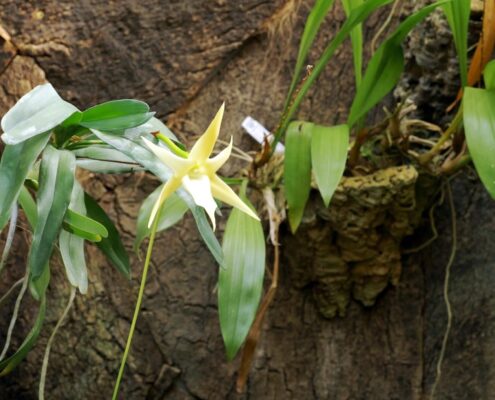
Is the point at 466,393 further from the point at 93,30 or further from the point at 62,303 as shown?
the point at 93,30

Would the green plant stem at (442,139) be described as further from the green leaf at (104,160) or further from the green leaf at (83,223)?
the green leaf at (83,223)

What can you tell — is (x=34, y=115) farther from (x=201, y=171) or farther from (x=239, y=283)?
(x=239, y=283)

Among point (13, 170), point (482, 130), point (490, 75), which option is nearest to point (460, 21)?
point (490, 75)

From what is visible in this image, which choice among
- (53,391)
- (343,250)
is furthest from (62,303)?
(343,250)

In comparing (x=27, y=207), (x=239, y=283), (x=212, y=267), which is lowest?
(x=212, y=267)

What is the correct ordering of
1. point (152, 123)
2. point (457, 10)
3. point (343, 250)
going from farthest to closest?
point (343, 250), point (457, 10), point (152, 123)

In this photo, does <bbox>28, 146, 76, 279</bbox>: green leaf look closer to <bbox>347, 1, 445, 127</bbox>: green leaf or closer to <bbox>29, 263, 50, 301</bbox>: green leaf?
<bbox>29, 263, 50, 301</bbox>: green leaf
